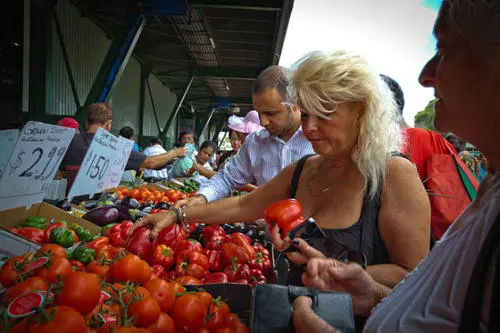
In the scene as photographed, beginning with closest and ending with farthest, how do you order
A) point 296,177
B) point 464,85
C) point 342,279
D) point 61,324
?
point 464,85, point 61,324, point 342,279, point 296,177

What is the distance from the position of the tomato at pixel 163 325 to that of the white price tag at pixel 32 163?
148cm

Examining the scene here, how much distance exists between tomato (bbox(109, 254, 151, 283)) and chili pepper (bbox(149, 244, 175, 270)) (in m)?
0.68

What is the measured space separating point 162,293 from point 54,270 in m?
0.47

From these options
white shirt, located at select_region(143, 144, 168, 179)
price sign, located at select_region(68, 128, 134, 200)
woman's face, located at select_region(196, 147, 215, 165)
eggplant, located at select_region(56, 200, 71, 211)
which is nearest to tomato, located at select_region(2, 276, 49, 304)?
price sign, located at select_region(68, 128, 134, 200)

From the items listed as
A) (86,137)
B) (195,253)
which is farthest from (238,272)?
(86,137)

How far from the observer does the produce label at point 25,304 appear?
1122mm

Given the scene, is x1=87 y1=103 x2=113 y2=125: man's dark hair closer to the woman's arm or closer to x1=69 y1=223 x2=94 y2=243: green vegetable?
x1=69 y1=223 x2=94 y2=243: green vegetable

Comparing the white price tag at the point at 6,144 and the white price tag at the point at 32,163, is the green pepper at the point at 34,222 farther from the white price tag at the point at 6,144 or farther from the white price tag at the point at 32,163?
the white price tag at the point at 6,144

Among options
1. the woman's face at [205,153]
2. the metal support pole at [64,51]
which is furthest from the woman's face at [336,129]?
the metal support pole at [64,51]

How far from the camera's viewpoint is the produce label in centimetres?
112

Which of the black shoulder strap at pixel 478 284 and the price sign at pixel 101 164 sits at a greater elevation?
the black shoulder strap at pixel 478 284

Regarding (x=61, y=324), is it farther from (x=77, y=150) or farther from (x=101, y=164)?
(x=77, y=150)

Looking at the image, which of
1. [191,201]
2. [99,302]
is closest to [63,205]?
[191,201]

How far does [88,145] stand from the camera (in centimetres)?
422
